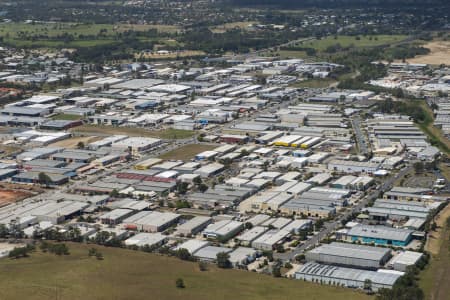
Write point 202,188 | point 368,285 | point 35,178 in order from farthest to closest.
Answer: point 35,178 < point 202,188 < point 368,285

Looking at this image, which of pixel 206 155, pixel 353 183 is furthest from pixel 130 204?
pixel 353 183

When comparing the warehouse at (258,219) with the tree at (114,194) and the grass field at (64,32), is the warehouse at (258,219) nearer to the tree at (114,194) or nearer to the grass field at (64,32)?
the tree at (114,194)

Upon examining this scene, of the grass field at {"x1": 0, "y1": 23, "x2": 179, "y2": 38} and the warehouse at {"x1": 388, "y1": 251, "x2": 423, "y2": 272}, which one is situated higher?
the grass field at {"x1": 0, "y1": 23, "x2": 179, "y2": 38}

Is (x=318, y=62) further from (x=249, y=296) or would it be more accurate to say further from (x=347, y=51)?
(x=249, y=296)

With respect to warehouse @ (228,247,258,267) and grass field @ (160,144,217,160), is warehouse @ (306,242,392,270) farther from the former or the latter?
grass field @ (160,144,217,160)

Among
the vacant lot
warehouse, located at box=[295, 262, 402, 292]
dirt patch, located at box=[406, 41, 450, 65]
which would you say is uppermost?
dirt patch, located at box=[406, 41, 450, 65]

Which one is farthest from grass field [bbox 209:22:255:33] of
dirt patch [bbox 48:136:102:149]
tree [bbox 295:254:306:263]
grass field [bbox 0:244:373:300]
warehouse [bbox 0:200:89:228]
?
grass field [bbox 0:244:373:300]

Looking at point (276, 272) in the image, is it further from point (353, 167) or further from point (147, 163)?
point (147, 163)
